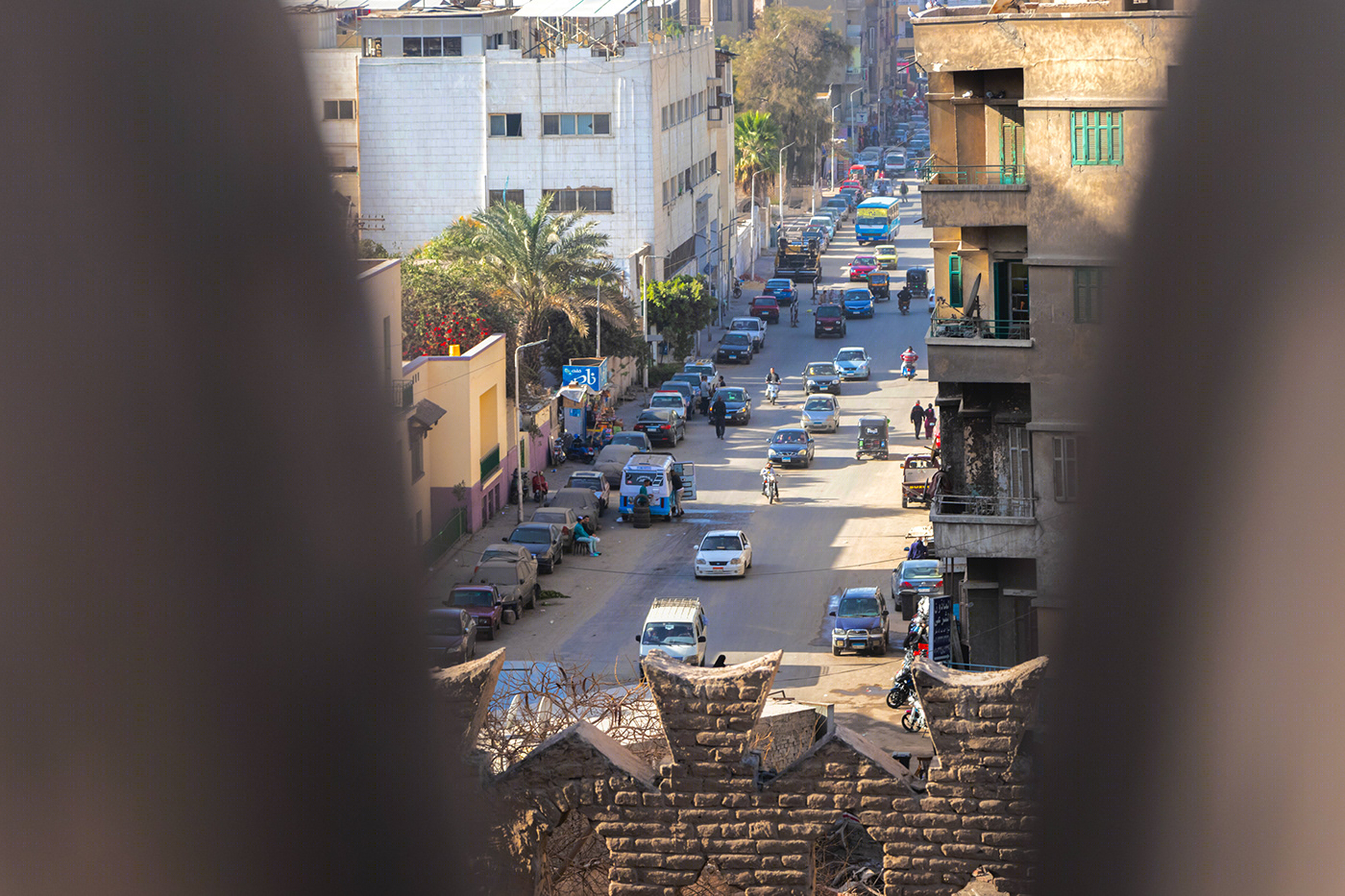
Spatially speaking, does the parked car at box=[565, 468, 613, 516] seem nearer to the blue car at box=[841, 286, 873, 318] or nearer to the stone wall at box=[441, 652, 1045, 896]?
the blue car at box=[841, 286, 873, 318]

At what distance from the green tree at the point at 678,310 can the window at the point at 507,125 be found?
8.62 meters

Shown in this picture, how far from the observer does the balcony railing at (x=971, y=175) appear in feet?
72.9

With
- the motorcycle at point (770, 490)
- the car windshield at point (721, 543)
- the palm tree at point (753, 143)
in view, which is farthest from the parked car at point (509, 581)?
the palm tree at point (753, 143)

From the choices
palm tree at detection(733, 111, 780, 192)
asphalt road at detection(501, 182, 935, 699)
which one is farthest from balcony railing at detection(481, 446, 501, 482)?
palm tree at detection(733, 111, 780, 192)

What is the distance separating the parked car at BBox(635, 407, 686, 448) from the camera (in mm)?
51094

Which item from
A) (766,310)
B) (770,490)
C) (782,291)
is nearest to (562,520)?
(770,490)

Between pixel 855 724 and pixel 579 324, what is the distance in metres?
27.8

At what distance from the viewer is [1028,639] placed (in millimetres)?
22453

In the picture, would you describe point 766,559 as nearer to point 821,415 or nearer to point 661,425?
point 661,425

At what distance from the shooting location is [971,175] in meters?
23.3

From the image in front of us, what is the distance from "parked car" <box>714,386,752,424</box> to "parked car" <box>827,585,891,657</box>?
2374cm

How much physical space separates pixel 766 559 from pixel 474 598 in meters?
9.02

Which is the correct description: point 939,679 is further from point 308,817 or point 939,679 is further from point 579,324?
point 579,324

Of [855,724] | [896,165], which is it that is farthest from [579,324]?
[896,165]
